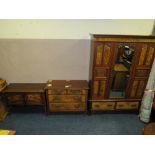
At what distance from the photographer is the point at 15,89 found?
2.86m

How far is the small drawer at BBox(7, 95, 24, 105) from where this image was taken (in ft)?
9.37

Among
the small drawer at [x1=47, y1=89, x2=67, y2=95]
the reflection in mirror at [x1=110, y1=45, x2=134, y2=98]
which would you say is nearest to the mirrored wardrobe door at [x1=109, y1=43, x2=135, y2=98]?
the reflection in mirror at [x1=110, y1=45, x2=134, y2=98]

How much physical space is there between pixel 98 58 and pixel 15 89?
184cm

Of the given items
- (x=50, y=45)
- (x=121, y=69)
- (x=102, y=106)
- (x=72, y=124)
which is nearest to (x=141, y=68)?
(x=121, y=69)

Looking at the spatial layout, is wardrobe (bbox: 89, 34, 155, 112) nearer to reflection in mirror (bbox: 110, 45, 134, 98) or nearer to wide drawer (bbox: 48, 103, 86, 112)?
reflection in mirror (bbox: 110, 45, 134, 98)

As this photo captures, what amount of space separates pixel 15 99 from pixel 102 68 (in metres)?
1.93

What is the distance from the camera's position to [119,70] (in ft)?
8.80

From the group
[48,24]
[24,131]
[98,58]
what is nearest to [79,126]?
[24,131]

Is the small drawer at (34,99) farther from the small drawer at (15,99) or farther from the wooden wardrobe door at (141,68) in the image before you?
the wooden wardrobe door at (141,68)

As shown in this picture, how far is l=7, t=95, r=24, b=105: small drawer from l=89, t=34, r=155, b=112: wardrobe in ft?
A: 4.84

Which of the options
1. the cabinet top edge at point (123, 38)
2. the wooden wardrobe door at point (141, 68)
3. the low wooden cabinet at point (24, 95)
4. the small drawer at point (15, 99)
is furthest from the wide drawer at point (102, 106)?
the small drawer at point (15, 99)
